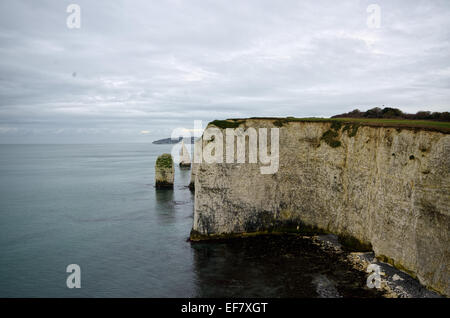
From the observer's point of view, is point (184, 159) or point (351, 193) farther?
point (184, 159)

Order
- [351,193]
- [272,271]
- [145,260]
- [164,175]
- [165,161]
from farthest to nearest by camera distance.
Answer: [164,175], [165,161], [351,193], [145,260], [272,271]

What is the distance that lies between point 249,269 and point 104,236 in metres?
16.0

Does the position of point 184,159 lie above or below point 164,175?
above

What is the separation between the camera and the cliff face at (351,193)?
17.0 metres

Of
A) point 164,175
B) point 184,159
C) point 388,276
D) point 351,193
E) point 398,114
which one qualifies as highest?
point 398,114

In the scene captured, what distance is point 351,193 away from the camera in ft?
82.7

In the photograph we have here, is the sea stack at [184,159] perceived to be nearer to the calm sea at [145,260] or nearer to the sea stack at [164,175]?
the sea stack at [164,175]

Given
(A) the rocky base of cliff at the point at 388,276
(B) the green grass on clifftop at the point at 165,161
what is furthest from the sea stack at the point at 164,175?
(A) the rocky base of cliff at the point at 388,276

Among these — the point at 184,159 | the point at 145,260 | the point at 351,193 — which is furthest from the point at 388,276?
the point at 184,159

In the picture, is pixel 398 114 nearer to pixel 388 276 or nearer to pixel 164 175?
pixel 388 276

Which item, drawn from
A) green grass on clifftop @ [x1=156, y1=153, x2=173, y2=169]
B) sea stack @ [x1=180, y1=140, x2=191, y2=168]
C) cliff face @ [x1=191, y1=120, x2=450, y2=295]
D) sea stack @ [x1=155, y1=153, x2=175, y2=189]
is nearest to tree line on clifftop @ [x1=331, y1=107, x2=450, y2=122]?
cliff face @ [x1=191, y1=120, x2=450, y2=295]

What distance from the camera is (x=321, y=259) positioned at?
22.9 m

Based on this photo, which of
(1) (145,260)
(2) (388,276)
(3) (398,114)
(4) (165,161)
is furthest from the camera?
(4) (165,161)

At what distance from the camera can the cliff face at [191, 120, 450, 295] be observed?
17.0 metres
